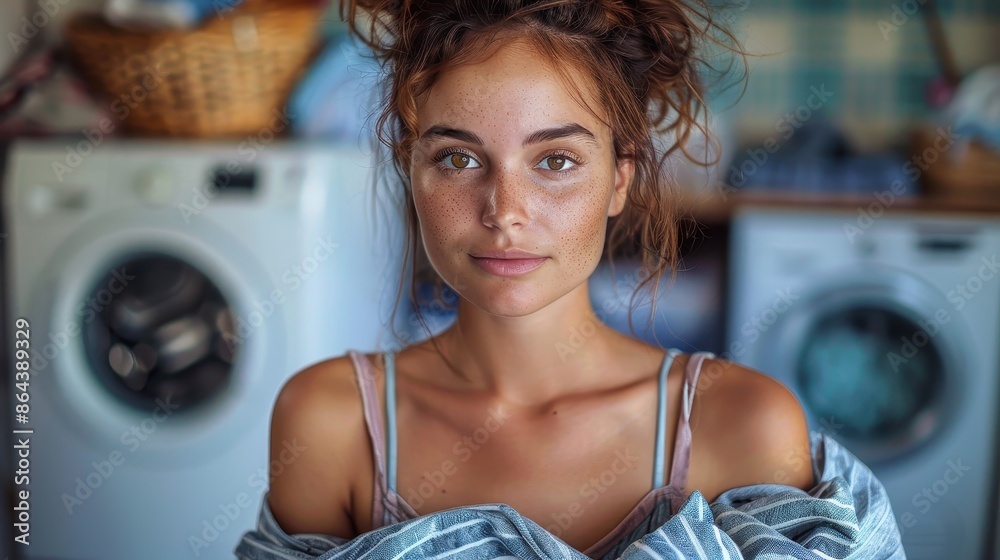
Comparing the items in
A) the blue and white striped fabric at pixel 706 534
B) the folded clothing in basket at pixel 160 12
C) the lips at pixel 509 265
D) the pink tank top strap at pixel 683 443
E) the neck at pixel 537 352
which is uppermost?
the folded clothing in basket at pixel 160 12

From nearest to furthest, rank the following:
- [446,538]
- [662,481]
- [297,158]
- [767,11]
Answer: [446,538] < [662,481] < [297,158] < [767,11]

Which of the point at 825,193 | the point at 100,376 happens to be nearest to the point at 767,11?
the point at 825,193

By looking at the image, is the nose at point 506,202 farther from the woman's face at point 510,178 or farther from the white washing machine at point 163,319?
the white washing machine at point 163,319

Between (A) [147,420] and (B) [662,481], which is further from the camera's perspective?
(A) [147,420]

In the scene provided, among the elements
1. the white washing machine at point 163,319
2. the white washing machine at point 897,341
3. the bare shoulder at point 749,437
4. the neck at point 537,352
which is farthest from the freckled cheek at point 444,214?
the white washing machine at point 897,341

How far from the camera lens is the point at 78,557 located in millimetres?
2314

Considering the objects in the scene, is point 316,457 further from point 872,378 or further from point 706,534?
point 872,378

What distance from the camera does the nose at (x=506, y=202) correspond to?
2.98ft

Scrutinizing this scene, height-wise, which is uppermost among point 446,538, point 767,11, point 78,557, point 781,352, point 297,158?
point 767,11

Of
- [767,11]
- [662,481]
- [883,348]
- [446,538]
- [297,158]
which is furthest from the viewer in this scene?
[767,11]

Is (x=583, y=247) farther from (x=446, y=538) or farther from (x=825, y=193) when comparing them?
(x=825, y=193)

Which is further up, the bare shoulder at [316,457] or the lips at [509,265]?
the lips at [509,265]

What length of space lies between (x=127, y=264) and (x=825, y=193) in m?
1.90

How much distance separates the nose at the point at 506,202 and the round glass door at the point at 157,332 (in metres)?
1.48
